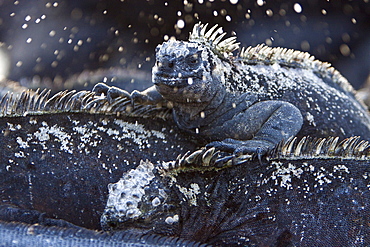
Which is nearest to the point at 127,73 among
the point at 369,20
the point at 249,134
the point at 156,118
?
the point at 156,118

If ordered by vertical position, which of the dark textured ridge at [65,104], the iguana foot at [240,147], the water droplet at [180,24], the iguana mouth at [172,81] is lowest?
the iguana foot at [240,147]

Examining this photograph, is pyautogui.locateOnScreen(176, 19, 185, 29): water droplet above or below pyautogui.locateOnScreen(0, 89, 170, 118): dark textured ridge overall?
above

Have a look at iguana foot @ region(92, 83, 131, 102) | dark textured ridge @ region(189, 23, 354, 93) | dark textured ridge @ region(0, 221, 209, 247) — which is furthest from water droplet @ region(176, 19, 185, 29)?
dark textured ridge @ region(0, 221, 209, 247)

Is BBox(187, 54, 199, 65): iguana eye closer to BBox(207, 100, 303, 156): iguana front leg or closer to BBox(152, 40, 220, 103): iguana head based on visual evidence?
BBox(152, 40, 220, 103): iguana head

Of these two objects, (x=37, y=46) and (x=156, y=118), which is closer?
(x=156, y=118)

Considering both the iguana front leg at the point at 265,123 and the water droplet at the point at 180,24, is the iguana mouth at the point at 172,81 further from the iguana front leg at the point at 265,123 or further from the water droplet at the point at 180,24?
the water droplet at the point at 180,24

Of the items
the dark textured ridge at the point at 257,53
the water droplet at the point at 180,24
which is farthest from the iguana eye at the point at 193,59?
the water droplet at the point at 180,24

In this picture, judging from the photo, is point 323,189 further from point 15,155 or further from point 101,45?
point 101,45
